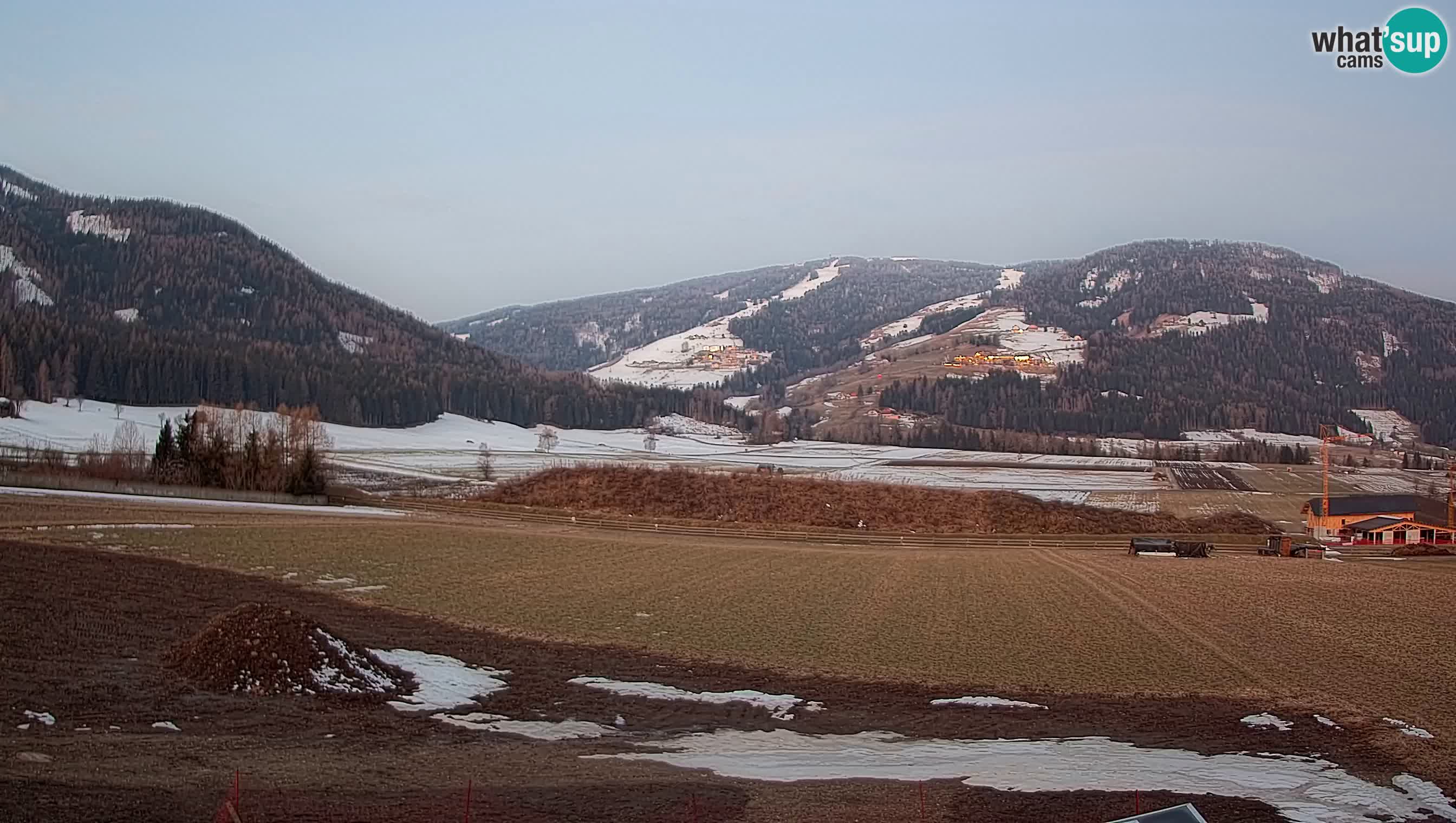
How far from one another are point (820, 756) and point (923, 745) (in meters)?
2.20

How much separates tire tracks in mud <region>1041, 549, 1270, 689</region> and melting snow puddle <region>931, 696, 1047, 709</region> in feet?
20.9

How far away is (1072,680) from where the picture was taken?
961 inches

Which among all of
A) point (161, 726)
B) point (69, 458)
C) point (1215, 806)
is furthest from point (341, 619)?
point (69, 458)

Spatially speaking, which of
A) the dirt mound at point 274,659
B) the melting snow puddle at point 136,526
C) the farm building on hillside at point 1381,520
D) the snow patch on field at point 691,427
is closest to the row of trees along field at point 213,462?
the melting snow puddle at point 136,526

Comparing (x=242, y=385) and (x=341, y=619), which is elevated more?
(x=242, y=385)

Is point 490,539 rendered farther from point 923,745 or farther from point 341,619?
point 923,745

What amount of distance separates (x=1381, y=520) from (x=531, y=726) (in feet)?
240

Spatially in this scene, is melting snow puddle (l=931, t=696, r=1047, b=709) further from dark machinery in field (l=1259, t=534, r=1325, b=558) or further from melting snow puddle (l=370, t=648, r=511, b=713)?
dark machinery in field (l=1259, t=534, r=1325, b=558)

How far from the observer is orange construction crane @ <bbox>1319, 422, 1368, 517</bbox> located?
244ft

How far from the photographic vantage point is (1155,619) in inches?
1335

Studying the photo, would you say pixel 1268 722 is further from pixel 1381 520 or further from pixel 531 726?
pixel 1381 520

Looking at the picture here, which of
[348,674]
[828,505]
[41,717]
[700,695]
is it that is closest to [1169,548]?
[828,505]

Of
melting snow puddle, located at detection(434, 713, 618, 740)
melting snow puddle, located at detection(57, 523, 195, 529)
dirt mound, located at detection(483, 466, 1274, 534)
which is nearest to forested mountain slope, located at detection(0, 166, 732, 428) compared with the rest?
dirt mound, located at detection(483, 466, 1274, 534)

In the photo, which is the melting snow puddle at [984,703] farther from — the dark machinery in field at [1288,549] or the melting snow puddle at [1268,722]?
the dark machinery in field at [1288,549]
